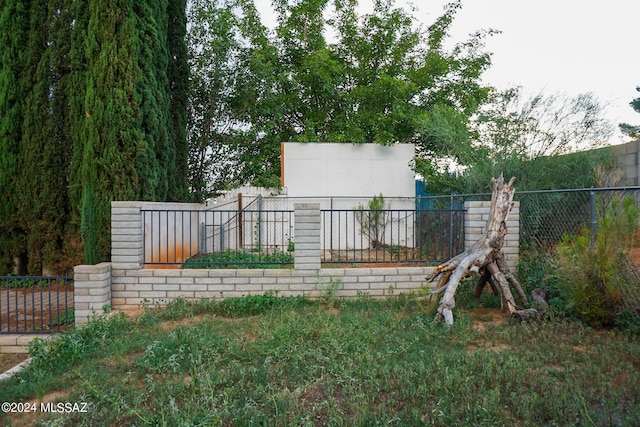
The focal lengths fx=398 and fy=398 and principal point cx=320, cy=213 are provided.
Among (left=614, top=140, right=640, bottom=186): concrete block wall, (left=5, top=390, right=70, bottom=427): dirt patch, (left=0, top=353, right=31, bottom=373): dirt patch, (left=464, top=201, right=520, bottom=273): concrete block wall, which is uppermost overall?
(left=614, top=140, right=640, bottom=186): concrete block wall

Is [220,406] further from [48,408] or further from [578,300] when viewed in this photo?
[578,300]

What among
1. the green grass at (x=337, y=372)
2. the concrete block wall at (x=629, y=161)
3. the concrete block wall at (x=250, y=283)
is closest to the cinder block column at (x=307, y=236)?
the concrete block wall at (x=250, y=283)

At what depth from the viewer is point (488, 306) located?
5184mm

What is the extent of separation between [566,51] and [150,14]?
9.20 meters

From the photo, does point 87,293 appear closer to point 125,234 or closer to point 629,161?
point 125,234

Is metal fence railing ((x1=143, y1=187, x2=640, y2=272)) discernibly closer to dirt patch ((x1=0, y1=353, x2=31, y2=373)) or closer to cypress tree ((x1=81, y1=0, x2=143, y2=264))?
cypress tree ((x1=81, y1=0, x2=143, y2=264))

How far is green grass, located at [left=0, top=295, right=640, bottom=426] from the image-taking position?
8.87 ft

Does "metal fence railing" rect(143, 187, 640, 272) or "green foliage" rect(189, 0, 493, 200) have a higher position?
"green foliage" rect(189, 0, 493, 200)

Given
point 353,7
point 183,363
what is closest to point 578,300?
point 183,363

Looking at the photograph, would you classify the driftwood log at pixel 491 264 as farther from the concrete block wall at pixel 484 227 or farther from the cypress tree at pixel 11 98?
the cypress tree at pixel 11 98

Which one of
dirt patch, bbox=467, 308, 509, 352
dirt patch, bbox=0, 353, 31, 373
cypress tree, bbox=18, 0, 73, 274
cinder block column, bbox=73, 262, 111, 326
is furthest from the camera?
cypress tree, bbox=18, 0, 73, 274

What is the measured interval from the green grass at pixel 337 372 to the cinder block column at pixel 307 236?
2.97 ft

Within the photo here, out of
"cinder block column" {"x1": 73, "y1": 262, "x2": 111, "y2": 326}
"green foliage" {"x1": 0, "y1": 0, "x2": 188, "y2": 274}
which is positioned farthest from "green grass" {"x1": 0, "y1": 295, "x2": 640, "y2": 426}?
"green foliage" {"x1": 0, "y1": 0, "x2": 188, "y2": 274}

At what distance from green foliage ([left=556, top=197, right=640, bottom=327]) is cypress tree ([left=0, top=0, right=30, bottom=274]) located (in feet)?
30.3
